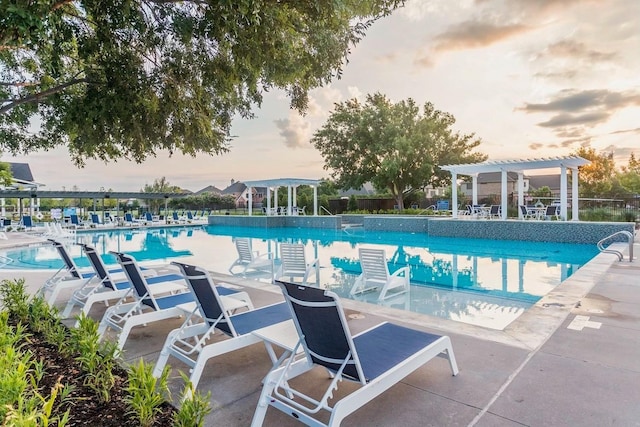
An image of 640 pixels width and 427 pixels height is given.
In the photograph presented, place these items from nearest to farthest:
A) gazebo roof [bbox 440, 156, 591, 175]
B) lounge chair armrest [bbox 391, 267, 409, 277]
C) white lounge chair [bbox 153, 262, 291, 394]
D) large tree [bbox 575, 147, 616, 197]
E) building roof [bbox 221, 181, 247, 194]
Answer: white lounge chair [bbox 153, 262, 291, 394], lounge chair armrest [bbox 391, 267, 409, 277], gazebo roof [bbox 440, 156, 591, 175], large tree [bbox 575, 147, 616, 197], building roof [bbox 221, 181, 247, 194]

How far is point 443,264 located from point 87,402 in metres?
9.02

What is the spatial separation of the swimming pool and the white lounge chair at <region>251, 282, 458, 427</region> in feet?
10.3

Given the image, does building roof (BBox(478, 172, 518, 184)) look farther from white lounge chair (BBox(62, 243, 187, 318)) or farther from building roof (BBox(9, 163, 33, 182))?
→ building roof (BBox(9, 163, 33, 182))

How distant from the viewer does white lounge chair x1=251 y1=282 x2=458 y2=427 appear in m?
2.18

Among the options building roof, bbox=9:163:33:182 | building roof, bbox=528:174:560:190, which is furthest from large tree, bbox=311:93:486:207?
building roof, bbox=528:174:560:190

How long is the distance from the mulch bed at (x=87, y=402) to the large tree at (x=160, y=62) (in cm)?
271

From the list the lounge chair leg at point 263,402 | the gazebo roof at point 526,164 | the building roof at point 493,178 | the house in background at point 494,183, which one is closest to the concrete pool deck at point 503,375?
the lounge chair leg at point 263,402

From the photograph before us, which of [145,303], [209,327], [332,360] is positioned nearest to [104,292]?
[145,303]

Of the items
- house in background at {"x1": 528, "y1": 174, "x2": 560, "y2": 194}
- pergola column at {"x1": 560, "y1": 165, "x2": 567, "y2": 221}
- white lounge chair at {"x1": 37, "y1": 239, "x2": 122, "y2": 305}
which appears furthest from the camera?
house in background at {"x1": 528, "y1": 174, "x2": 560, "y2": 194}

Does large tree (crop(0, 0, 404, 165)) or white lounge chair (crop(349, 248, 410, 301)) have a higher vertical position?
large tree (crop(0, 0, 404, 165))

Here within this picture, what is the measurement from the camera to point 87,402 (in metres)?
2.49

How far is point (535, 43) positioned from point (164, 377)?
1320 centimetres

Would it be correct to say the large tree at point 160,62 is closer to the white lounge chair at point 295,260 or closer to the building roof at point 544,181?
the white lounge chair at point 295,260

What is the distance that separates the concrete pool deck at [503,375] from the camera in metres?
2.43
